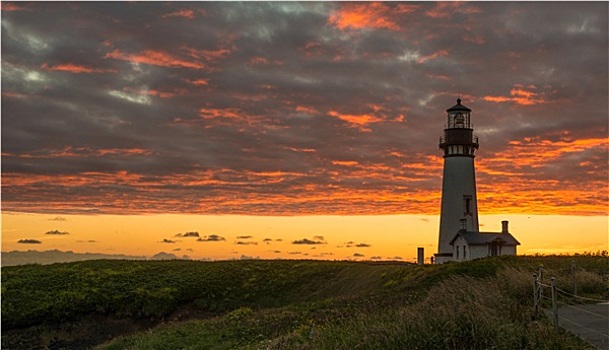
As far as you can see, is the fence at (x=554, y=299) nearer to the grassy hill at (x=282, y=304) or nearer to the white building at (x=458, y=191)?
the grassy hill at (x=282, y=304)

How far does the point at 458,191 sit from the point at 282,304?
24548 millimetres

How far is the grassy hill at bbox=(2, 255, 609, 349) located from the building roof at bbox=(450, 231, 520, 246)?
554 inches

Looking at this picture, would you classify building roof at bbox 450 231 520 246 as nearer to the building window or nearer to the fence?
the building window

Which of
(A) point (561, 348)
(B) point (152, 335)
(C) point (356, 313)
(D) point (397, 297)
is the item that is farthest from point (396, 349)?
(B) point (152, 335)

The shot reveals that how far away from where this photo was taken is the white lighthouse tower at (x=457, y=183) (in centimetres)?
5931

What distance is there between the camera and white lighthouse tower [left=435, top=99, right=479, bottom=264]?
59312 millimetres

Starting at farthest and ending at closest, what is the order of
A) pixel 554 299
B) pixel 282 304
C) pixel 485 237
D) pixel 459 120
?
1. pixel 459 120
2. pixel 485 237
3. pixel 282 304
4. pixel 554 299

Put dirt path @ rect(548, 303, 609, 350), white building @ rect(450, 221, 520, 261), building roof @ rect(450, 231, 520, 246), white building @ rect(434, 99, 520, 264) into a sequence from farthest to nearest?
1. white building @ rect(434, 99, 520, 264)
2. building roof @ rect(450, 231, 520, 246)
3. white building @ rect(450, 221, 520, 261)
4. dirt path @ rect(548, 303, 609, 350)

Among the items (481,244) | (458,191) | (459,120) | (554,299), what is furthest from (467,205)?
(554,299)

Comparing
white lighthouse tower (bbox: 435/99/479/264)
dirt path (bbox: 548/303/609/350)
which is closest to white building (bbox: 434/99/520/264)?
white lighthouse tower (bbox: 435/99/479/264)

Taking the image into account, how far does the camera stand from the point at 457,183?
196ft

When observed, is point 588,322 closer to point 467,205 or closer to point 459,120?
point 467,205

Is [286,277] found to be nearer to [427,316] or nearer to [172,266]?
[172,266]

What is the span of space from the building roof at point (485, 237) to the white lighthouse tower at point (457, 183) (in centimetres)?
90
